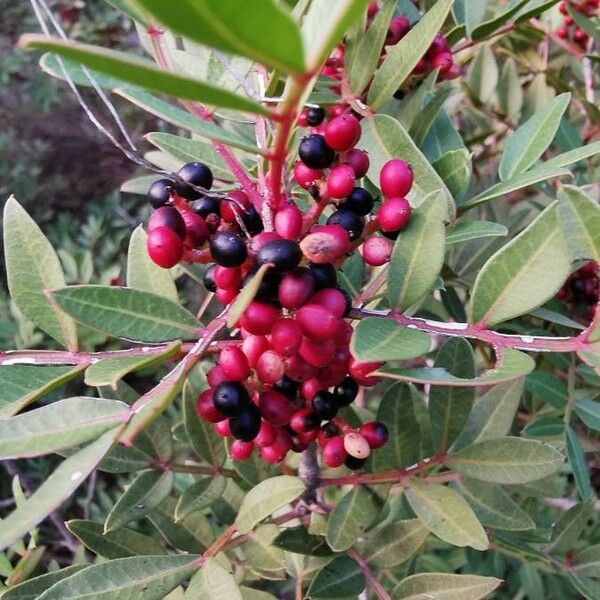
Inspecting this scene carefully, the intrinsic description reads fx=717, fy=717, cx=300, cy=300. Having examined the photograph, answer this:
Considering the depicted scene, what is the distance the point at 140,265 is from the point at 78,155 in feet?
13.3

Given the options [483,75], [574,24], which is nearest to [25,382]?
[483,75]

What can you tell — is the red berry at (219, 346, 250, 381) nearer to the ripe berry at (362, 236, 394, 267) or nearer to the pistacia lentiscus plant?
the pistacia lentiscus plant

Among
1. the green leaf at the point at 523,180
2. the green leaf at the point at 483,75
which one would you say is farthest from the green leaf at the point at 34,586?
the green leaf at the point at 483,75

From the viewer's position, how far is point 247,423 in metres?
0.67

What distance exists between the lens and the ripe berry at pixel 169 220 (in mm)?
613

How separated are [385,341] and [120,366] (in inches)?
8.2

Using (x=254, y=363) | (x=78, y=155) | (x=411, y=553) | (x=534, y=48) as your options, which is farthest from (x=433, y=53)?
(x=78, y=155)

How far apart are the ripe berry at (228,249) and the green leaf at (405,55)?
0.86ft

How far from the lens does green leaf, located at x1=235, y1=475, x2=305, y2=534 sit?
0.72 metres

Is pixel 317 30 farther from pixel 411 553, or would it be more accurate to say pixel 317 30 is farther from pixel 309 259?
pixel 411 553

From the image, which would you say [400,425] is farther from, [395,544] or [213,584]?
[213,584]

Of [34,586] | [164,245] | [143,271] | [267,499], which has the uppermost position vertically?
[164,245]

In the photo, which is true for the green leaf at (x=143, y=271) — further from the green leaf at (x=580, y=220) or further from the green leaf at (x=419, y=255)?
the green leaf at (x=580, y=220)

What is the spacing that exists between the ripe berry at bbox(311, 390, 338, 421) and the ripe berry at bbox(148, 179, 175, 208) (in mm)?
235
